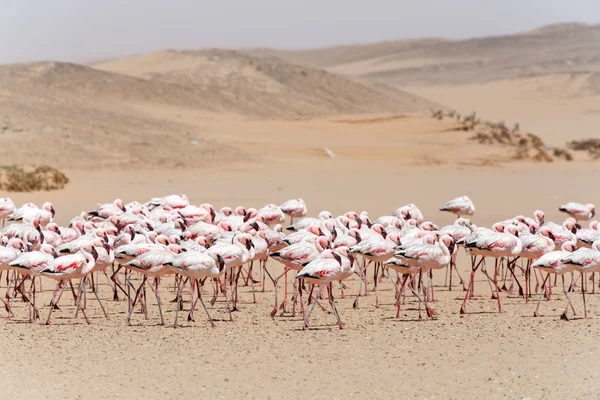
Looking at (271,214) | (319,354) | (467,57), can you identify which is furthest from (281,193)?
(467,57)

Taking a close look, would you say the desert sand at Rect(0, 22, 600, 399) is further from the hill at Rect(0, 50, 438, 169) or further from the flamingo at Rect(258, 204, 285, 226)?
the flamingo at Rect(258, 204, 285, 226)

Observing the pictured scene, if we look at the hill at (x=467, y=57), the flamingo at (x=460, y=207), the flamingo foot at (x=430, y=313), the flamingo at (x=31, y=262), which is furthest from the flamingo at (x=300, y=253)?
the hill at (x=467, y=57)

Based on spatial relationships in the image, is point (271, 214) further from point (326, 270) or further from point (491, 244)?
point (326, 270)

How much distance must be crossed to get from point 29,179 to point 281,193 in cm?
640

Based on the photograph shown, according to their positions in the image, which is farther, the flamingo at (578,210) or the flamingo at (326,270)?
the flamingo at (578,210)

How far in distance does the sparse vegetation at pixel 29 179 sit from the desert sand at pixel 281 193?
30 centimetres

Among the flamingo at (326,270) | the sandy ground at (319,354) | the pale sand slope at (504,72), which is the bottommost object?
the sandy ground at (319,354)

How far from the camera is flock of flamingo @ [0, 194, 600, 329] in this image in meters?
11.8

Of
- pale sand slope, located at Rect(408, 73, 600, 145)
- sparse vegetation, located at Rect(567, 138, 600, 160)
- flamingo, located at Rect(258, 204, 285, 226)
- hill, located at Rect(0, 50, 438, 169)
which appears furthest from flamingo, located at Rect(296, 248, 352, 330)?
pale sand slope, located at Rect(408, 73, 600, 145)

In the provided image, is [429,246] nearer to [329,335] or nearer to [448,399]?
[329,335]

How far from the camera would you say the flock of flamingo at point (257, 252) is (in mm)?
11789

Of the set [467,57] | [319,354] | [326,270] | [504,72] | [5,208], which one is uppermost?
[467,57]

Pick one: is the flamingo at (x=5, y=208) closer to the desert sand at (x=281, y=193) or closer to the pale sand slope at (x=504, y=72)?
the desert sand at (x=281, y=193)

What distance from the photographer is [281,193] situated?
26.8m
